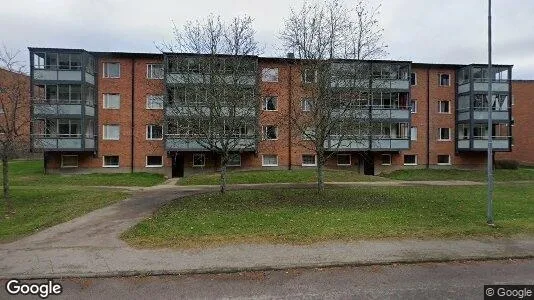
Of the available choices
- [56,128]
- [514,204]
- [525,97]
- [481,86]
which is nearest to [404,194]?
[514,204]

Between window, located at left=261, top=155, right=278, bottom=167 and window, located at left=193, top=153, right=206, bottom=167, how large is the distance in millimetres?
4835

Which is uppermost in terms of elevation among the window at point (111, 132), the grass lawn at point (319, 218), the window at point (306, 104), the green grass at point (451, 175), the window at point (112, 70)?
the window at point (112, 70)

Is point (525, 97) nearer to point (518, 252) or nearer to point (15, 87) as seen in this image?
point (518, 252)

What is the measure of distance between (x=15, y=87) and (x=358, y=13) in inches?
565

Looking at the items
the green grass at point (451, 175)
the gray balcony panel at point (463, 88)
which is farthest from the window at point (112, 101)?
the gray balcony panel at point (463, 88)

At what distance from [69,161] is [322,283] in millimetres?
28336

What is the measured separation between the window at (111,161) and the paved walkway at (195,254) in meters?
21.2

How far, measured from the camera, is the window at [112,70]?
3002 centimetres

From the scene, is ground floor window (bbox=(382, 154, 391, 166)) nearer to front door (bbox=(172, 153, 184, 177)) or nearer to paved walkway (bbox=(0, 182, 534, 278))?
front door (bbox=(172, 153, 184, 177))

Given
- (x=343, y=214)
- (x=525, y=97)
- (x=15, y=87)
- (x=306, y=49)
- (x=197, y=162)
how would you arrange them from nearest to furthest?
1. (x=343, y=214)
2. (x=15, y=87)
3. (x=306, y=49)
4. (x=197, y=162)
5. (x=525, y=97)

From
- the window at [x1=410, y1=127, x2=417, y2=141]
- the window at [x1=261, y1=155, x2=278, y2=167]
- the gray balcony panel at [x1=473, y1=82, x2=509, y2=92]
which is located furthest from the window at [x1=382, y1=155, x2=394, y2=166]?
the gray balcony panel at [x1=473, y1=82, x2=509, y2=92]

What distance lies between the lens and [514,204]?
15.3 m

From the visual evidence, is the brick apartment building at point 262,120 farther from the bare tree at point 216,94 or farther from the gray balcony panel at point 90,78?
the bare tree at point 216,94

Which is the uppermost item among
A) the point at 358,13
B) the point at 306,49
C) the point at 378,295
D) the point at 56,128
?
the point at 358,13
